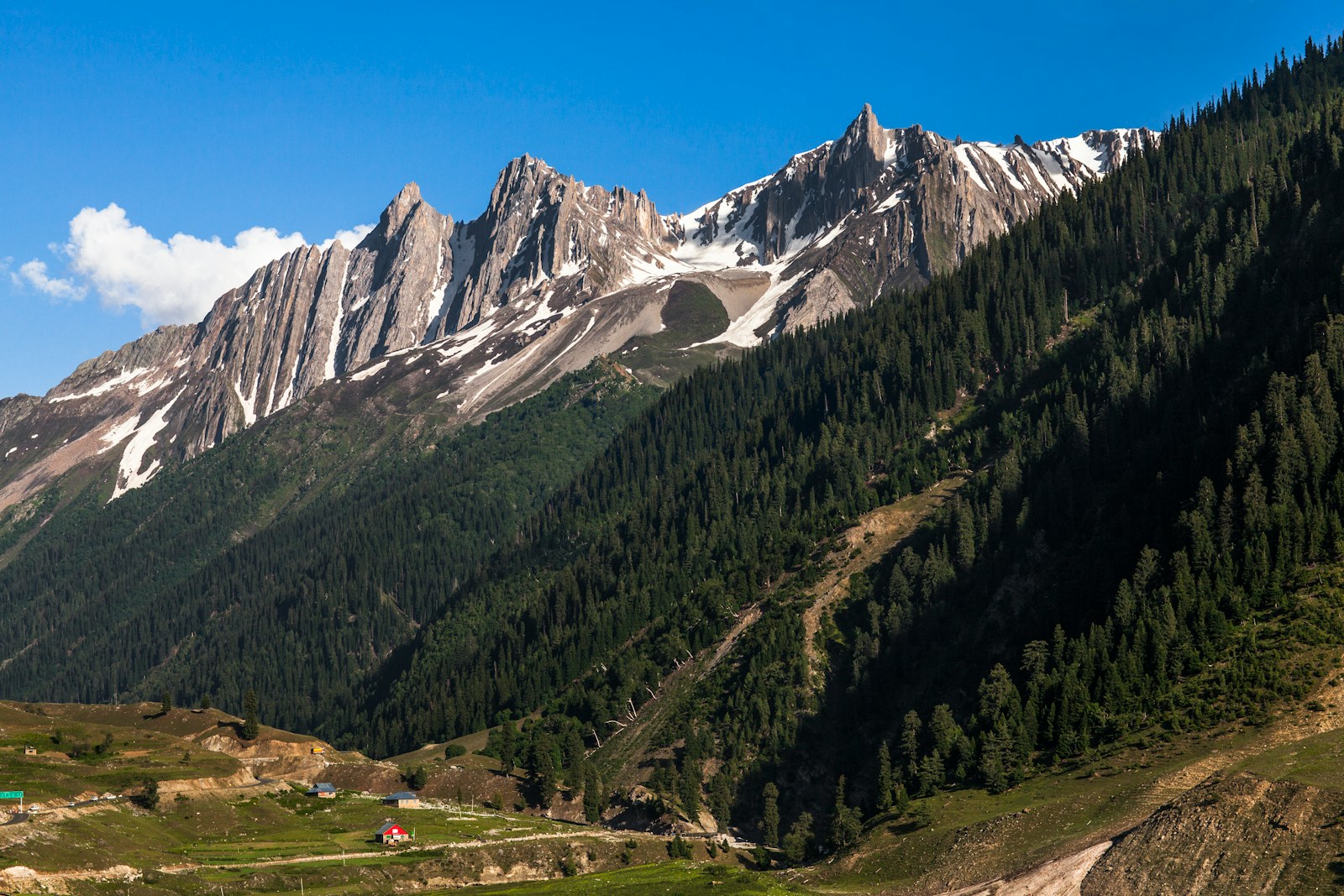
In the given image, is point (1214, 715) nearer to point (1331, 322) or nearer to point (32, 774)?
point (1331, 322)

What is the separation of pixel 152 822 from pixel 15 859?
2838 centimetres

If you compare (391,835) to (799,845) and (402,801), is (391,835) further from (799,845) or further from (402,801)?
(799,845)

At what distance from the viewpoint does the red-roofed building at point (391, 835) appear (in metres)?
137

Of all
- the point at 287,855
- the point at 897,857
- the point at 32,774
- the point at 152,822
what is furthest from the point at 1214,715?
the point at 32,774

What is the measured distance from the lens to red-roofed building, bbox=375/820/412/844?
136750 millimetres

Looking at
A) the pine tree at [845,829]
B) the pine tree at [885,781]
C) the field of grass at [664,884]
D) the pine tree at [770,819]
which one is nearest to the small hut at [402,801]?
the field of grass at [664,884]

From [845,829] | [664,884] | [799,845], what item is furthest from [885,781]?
[664,884]

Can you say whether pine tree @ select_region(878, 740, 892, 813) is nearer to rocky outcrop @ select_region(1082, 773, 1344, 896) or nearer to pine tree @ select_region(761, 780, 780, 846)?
pine tree @ select_region(761, 780, 780, 846)

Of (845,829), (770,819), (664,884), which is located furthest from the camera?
(770,819)

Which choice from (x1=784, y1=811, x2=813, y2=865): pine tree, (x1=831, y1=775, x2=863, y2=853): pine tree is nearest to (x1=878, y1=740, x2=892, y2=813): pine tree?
(x1=831, y1=775, x2=863, y2=853): pine tree

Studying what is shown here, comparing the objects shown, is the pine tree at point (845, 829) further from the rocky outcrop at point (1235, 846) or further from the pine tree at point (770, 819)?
the rocky outcrop at point (1235, 846)

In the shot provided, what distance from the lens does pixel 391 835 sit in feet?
449

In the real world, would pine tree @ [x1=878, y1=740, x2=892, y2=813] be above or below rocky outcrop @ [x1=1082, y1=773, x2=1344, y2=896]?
above

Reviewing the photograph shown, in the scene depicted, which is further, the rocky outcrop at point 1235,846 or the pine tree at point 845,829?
the pine tree at point 845,829
